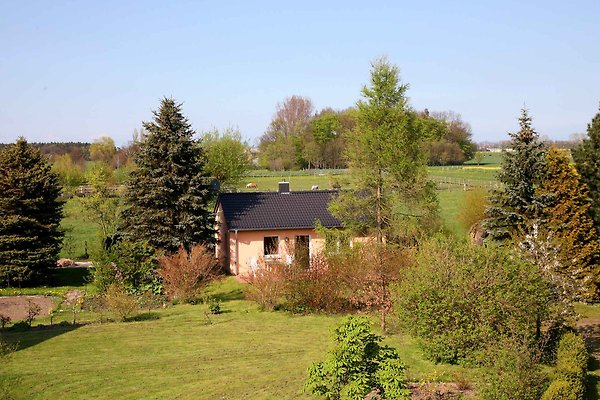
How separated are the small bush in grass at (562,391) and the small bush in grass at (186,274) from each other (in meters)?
15.7

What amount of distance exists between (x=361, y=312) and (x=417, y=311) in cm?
700

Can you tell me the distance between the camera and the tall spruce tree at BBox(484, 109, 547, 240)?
2300 cm

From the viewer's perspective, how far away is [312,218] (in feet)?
103

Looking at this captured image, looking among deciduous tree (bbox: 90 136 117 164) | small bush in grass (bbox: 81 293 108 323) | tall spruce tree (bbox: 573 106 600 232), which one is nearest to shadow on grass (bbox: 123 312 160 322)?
small bush in grass (bbox: 81 293 108 323)

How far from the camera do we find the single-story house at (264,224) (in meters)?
30.7

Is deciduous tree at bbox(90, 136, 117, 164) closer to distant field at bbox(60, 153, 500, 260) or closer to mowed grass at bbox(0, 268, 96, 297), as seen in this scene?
distant field at bbox(60, 153, 500, 260)

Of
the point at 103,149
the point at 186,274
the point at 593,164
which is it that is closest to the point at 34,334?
the point at 186,274

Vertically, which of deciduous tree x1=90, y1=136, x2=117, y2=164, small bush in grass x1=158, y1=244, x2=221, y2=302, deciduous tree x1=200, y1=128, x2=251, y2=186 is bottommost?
small bush in grass x1=158, y1=244, x2=221, y2=302

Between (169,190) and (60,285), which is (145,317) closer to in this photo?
(169,190)

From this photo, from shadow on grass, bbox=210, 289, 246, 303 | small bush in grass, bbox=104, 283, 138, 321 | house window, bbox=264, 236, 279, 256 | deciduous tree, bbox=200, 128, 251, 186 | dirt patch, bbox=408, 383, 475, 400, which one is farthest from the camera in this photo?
deciduous tree, bbox=200, 128, 251, 186

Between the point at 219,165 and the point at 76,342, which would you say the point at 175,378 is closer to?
the point at 76,342

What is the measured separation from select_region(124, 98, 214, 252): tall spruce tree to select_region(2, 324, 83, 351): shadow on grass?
329 inches

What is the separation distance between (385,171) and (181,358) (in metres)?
12.1

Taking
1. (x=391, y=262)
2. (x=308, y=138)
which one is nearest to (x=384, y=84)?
(x=391, y=262)
